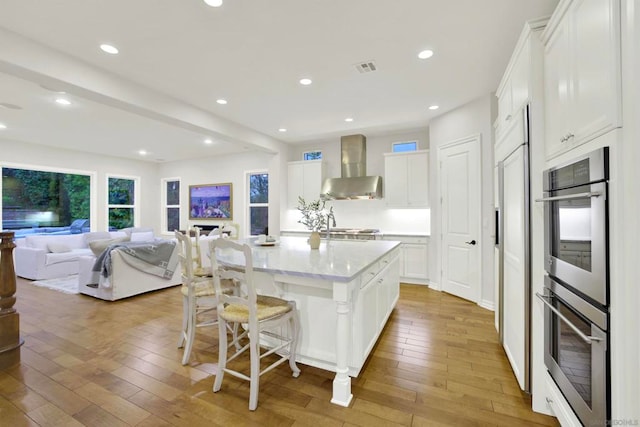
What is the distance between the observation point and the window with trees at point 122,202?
793 cm

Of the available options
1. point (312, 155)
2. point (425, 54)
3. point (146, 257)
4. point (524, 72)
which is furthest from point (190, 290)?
point (312, 155)

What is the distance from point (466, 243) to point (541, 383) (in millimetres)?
2555

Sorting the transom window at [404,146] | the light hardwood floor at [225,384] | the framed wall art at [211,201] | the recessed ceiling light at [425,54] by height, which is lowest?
the light hardwood floor at [225,384]

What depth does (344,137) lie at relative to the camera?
5863mm

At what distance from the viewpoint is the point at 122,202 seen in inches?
324

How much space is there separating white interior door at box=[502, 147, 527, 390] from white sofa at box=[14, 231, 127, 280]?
688 centimetres

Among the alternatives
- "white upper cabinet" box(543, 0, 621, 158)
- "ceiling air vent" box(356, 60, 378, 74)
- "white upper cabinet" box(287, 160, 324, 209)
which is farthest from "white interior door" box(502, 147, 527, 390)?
"white upper cabinet" box(287, 160, 324, 209)

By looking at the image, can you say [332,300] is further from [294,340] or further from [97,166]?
[97,166]

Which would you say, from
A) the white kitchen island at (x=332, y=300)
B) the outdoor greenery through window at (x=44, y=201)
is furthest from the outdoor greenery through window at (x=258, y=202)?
the white kitchen island at (x=332, y=300)

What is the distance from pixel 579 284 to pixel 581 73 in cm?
102

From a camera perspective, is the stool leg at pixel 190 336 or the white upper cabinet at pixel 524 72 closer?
the white upper cabinet at pixel 524 72

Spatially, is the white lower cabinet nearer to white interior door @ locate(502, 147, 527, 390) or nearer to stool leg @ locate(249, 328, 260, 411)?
white interior door @ locate(502, 147, 527, 390)

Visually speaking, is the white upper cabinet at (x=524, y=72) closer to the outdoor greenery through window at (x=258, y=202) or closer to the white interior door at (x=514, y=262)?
the white interior door at (x=514, y=262)

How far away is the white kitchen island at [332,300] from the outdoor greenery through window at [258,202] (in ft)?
16.1
